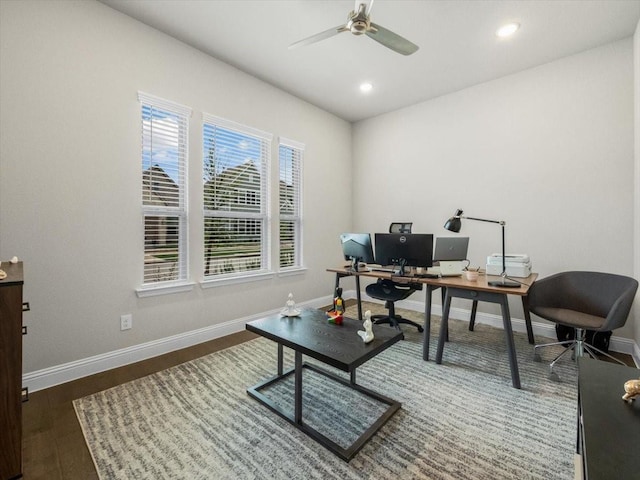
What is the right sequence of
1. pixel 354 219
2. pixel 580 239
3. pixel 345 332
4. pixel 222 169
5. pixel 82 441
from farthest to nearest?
pixel 354 219 < pixel 222 169 < pixel 580 239 < pixel 345 332 < pixel 82 441

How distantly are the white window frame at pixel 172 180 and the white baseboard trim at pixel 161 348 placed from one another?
0.50m

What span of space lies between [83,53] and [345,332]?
2.98 meters

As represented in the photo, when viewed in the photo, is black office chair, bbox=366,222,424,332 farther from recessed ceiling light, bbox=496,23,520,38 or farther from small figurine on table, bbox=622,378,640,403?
small figurine on table, bbox=622,378,640,403

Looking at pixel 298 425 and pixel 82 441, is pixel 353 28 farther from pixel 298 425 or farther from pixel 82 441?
pixel 82 441

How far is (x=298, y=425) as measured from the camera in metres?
1.75

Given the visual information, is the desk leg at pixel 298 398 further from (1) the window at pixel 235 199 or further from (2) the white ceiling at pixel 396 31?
(2) the white ceiling at pixel 396 31

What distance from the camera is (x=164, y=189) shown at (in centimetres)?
282

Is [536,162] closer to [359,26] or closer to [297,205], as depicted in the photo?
[359,26]

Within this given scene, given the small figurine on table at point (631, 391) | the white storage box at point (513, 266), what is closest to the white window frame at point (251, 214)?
the white storage box at point (513, 266)

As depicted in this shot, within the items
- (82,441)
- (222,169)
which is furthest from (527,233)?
(82,441)

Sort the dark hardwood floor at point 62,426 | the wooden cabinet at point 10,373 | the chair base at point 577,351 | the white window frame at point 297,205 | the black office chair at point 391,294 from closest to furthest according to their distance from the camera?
1. the wooden cabinet at point 10,373
2. the dark hardwood floor at point 62,426
3. the chair base at point 577,351
4. the black office chair at point 391,294
5. the white window frame at point 297,205

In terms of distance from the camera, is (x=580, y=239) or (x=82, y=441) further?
(x=580, y=239)

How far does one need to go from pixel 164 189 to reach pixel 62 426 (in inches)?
76.0

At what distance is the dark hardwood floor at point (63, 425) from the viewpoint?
146 cm
